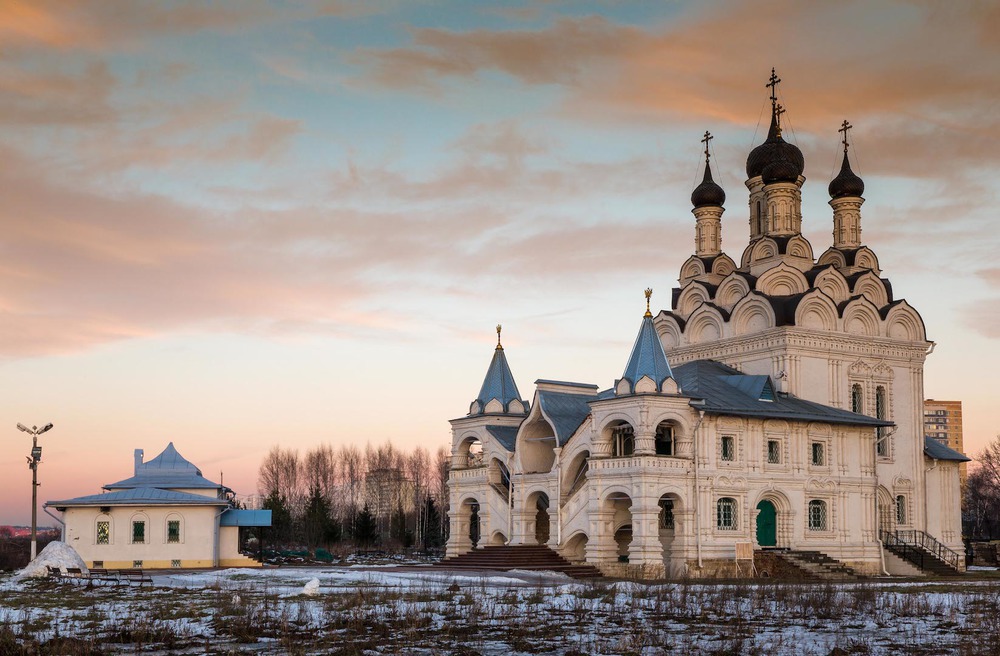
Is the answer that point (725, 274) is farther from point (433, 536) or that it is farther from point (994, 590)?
point (433, 536)

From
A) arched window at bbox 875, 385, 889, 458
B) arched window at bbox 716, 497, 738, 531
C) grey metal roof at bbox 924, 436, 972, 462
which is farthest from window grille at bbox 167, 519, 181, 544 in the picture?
grey metal roof at bbox 924, 436, 972, 462

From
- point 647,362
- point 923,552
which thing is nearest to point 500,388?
point 647,362

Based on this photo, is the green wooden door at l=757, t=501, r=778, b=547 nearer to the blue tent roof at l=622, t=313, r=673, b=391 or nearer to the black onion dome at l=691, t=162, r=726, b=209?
the blue tent roof at l=622, t=313, r=673, b=391

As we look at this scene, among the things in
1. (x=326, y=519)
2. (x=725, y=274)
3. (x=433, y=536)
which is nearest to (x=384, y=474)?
(x=433, y=536)

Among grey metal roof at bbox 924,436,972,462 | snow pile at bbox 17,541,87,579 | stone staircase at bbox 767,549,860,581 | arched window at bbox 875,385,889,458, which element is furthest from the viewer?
grey metal roof at bbox 924,436,972,462

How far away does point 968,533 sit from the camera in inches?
3575

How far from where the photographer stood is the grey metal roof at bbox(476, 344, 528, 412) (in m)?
42.1

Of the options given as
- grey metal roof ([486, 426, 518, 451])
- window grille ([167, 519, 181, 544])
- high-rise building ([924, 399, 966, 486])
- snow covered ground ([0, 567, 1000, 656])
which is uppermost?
high-rise building ([924, 399, 966, 486])

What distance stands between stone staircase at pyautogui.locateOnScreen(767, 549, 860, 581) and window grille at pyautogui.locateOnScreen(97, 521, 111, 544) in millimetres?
20761

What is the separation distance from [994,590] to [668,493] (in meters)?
10.2

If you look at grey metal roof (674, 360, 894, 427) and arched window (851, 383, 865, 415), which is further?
arched window (851, 383, 865, 415)

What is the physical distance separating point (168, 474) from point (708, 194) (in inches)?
898

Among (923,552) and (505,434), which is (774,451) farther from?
(505,434)

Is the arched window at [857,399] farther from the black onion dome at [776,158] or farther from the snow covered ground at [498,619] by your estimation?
the snow covered ground at [498,619]
